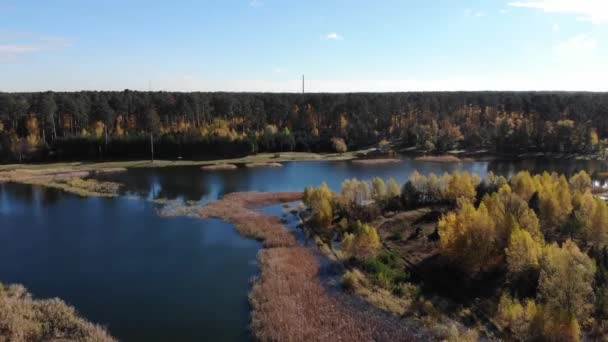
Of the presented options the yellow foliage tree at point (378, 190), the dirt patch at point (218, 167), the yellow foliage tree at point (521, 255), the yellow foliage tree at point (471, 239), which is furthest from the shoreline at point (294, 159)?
the yellow foliage tree at point (521, 255)

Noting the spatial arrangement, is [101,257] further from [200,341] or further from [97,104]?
[97,104]

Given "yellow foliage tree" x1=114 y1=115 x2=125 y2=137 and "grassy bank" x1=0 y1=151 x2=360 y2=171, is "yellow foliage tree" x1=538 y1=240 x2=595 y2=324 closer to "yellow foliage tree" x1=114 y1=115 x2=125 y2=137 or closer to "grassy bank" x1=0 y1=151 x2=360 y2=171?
"grassy bank" x1=0 y1=151 x2=360 y2=171

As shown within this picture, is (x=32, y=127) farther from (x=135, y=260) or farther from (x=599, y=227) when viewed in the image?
(x=599, y=227)

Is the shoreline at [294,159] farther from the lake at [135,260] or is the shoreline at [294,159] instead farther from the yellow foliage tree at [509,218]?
the yellow foliage tree at [509,218]

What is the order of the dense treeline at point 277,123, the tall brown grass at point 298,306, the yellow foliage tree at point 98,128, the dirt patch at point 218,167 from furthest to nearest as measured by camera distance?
the yellow foliage tree at point 98,128
the dense treeline at point 277,123
the dirt patch at point 218,167
the tall brown grass at point 298,306

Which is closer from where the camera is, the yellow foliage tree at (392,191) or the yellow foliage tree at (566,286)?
the yellow foliage tree at (566,286)

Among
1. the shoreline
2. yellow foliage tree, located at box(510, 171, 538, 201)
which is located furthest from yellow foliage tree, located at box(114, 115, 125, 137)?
yellow foliage tree, located at box(510, 171, 538, 201)

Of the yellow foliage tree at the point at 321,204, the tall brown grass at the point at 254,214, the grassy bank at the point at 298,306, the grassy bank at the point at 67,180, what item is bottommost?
the grassy bank at the point at 298,306
